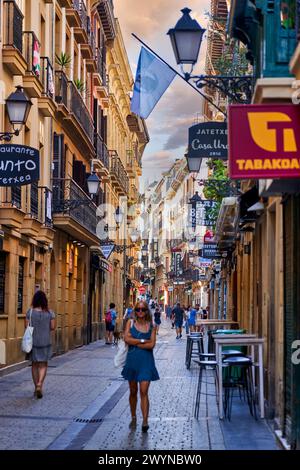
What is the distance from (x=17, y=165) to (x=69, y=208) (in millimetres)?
13281

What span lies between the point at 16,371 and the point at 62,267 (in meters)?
8.89

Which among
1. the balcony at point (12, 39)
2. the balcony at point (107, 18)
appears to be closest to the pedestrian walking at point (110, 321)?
the balcony at point (107, 18)

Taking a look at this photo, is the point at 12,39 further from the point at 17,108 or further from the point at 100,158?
the point at 100,158

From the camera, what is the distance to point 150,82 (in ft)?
56.7

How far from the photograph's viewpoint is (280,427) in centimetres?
1141

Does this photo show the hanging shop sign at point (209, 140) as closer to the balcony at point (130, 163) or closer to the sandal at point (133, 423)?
the sandal at point (133, 423)

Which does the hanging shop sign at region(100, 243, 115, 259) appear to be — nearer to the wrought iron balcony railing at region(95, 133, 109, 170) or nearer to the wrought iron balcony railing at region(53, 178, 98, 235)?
the wrought iron balcony railing at region(95, 133, 109, 170)

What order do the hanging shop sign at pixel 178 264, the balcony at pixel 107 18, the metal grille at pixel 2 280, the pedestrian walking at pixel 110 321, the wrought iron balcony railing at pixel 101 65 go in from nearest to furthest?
the metal grille at pixel 2 280
the pedestrian walking at pixel 110 321
the wrought iron balcony railing at pixel 101 65
the balcony at pixel 107 18
the hanging shop sign at pixel 178 264

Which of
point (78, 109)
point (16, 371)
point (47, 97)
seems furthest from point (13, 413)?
point (78, 109)

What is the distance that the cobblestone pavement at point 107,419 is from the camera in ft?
36.0

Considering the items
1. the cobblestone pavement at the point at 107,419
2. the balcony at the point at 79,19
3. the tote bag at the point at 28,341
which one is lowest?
the cobblestone pavement at the point at 107,419

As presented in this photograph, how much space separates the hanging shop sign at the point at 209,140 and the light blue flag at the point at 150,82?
0.91 metres

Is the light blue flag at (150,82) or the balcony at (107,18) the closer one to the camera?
the light blue flag at (150,82)

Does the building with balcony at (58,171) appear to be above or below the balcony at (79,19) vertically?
below
